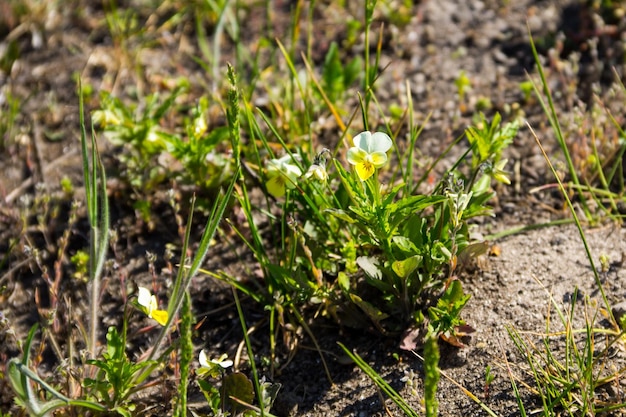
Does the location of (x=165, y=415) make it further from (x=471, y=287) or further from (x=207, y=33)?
(x=207, y=33)

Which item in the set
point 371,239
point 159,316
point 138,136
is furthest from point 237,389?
point 138,136

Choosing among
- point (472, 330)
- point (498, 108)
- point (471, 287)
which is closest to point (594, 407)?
point (472, 330)

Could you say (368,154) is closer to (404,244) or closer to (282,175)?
(404,244)

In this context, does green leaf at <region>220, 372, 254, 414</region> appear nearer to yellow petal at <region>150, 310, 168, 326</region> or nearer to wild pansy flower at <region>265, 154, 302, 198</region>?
yellow petal at <region>150, 310, 168, 326</region>

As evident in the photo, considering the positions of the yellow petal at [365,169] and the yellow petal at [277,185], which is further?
the yellow petal at [277,185]

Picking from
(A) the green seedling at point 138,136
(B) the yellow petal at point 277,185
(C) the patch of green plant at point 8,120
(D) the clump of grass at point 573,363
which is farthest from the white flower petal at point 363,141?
(C) the patch of green plant at point 8,120

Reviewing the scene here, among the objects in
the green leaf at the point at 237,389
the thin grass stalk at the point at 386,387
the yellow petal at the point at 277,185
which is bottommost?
the green leaf at the point at 237,389

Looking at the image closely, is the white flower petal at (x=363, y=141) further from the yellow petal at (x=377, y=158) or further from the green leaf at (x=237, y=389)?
the green leaf at (x=237, y=389)
